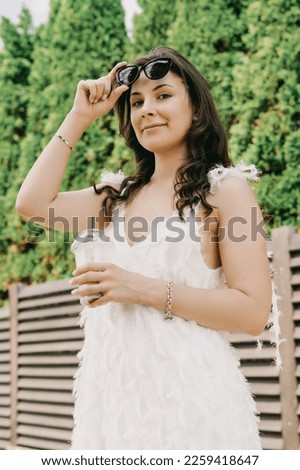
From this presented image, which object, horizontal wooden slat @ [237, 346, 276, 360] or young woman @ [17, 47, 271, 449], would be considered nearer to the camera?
young woman @ [17, 47, 271, 449]

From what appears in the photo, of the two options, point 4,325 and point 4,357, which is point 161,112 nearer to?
point 4,325

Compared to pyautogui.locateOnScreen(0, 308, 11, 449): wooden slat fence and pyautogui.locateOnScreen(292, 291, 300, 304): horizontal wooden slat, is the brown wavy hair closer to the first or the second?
pyautogui.locateOnScreen(292, 291, 300, 304): horizontal wooden slat

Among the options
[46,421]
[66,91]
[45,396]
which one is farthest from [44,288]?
[66,91]

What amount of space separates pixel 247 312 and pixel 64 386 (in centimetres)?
428

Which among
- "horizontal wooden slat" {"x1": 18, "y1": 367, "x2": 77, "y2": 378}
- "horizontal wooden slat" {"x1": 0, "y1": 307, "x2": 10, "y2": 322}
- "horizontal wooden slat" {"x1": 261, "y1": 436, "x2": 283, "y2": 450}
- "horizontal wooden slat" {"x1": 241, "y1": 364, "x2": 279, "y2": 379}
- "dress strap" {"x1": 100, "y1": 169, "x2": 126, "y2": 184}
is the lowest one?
"horizontal wooden slat" {"x1": 261, "y1": 436, "x2": 283, "y2": 450}

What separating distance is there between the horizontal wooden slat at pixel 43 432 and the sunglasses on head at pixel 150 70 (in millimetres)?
4236

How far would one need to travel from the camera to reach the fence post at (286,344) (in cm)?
357

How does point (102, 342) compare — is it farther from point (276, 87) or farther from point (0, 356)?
point (0, 356)

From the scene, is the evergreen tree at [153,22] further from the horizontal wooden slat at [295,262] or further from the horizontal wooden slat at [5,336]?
the horizontal wooden slat at [5,336]

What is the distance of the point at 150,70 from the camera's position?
5.47 feet

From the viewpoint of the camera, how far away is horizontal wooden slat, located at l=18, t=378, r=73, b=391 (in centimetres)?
550

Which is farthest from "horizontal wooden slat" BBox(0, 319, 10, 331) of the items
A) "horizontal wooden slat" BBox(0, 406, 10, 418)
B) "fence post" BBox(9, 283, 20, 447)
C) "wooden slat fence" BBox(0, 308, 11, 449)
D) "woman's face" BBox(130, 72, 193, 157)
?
"woman's face" BBox(130, 72, 193, 157)

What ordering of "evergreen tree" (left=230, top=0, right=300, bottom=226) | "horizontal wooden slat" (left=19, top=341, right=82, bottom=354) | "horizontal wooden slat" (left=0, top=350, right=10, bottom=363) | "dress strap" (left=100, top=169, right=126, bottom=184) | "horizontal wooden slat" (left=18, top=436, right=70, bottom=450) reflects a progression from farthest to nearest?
"horizontal wooden slat" (left=0, top=350, right=10, bottom=363) < "horizontal wooden slat" (left=18, top=436, right=70, bottom=450) < "horizontal wooden slat" (left=19, top=341, right=82, bottom=354) < "evergreen tree" (left=230, top=0, right=300, bottom=226) < "dress strap" (left=100, top=169, right=126, bottom=184)

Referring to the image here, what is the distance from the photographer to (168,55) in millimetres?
1742
